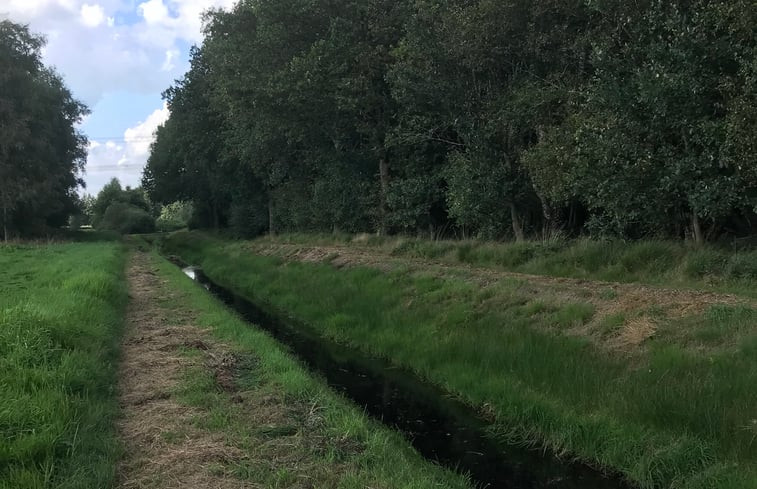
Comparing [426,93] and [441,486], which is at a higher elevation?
[426,93]

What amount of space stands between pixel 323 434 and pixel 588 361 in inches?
181

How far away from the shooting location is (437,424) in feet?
28.9

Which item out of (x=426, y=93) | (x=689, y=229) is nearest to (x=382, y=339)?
(x=689, y=229)

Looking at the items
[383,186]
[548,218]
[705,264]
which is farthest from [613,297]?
[383,186]

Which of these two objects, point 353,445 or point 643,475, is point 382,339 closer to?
point 353,445

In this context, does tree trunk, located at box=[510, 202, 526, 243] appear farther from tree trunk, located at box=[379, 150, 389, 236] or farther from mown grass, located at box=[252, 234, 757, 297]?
tree trunk, located at box=[379, 150, 389, 236]

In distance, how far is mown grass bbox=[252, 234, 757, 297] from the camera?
37.6ft

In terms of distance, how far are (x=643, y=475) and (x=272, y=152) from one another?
32572 millimetres

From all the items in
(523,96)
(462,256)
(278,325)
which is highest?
(523,96)

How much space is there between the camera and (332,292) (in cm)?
1814

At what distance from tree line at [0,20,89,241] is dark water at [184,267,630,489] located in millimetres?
37704

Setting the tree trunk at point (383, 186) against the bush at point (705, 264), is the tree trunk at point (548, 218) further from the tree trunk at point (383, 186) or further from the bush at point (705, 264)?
the tree trunk at point (383, 186)

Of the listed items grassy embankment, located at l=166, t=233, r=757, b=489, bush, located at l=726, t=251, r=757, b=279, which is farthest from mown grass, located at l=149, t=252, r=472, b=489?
bush, located at l=726, t=251, r=757, b=279

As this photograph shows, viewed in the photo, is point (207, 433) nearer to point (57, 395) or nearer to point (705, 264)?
point (57, 395)
